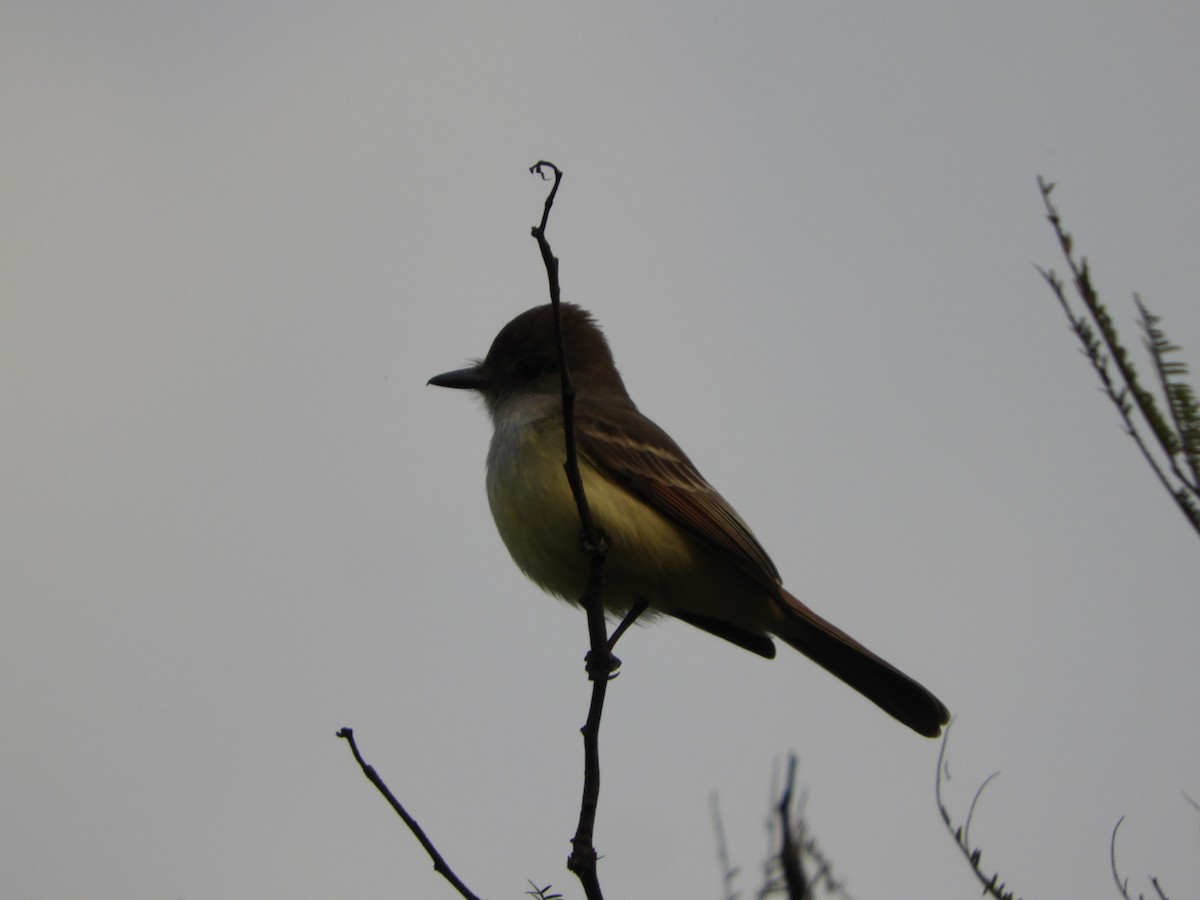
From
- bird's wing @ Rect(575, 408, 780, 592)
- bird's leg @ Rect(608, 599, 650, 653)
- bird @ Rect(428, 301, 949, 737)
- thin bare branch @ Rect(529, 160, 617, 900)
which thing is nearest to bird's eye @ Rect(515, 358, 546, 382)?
bird @ Rect(428, 301, 949, 737)

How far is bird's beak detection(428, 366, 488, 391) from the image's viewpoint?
24.0 ft

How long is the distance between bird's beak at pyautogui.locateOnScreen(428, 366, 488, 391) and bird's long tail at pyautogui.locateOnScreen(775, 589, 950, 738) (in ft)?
6.82

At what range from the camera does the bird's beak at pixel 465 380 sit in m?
7.31

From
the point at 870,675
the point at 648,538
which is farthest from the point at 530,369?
the point at 870,675

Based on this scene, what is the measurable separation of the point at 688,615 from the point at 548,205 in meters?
3.45

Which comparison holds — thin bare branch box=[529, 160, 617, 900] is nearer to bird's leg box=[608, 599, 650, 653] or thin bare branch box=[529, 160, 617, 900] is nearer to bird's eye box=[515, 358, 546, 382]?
bird's leg box=[608, 599, 650, 653]

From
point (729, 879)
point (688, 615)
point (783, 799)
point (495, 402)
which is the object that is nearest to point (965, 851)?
point (729, 879)

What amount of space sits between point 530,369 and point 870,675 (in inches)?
92.9

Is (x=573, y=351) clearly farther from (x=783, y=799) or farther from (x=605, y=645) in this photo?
(x=783, y=799)

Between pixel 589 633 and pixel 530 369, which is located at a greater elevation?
pixel 530 369

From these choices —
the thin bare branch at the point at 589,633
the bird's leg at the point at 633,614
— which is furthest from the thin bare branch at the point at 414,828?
the bird's leg at the point at 633,614

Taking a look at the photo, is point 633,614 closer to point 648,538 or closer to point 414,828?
point 648,538

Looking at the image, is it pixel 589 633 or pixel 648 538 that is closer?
pixel 589 633

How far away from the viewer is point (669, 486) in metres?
6.17
